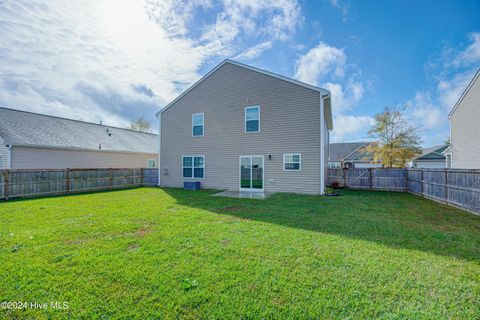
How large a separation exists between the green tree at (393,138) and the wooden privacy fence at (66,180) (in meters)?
22.1

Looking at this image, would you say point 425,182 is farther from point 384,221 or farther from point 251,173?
point 251,173

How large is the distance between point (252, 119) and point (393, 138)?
17723 mm

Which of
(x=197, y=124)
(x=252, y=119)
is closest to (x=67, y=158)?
(x=197, y=124)

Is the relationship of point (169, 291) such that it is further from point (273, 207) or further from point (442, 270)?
point (273, 207)

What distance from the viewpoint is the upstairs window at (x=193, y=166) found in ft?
45.0

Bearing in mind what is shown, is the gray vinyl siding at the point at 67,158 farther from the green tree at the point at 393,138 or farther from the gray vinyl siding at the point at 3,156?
the green tree at the point at 393,138

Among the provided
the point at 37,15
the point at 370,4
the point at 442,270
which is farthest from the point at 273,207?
the point at 37,15

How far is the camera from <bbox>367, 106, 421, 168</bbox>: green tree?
21.0 meters

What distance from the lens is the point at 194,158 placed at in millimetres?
13953

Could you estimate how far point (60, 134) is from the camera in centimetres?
1623

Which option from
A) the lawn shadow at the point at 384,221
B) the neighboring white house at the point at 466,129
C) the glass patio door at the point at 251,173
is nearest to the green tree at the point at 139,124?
the glass patio door at the point at 251,173

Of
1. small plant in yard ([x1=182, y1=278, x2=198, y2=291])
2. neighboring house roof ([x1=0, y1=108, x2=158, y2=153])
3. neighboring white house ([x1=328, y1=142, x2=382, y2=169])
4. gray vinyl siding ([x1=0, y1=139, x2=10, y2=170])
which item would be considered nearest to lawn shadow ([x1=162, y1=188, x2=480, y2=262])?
small plant in yard ([x1=182, y1=278, x2=198, y2=291])

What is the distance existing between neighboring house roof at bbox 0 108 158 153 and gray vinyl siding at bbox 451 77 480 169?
2512 centimetres

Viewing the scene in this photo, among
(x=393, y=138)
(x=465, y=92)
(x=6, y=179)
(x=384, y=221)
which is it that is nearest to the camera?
(x=384, y=221)
